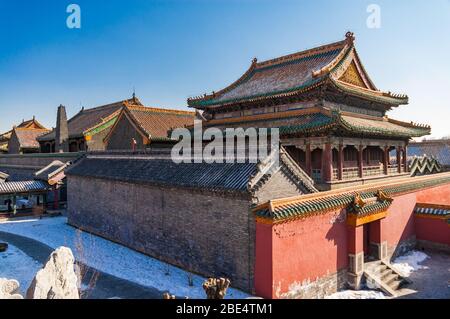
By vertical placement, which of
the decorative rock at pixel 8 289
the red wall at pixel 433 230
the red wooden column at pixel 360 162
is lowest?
the red wall at pixel 433 230

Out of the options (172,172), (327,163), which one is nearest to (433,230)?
→ (327,163)

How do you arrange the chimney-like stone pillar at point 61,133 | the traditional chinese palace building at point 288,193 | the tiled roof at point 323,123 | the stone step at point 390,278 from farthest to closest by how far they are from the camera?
the chimney-like stone pillar at point 61,133
the tiled roof at point 323,123
the stone step at point 390,278
the traditional chinese palace building at point 288,193

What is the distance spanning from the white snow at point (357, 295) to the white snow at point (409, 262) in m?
2.96

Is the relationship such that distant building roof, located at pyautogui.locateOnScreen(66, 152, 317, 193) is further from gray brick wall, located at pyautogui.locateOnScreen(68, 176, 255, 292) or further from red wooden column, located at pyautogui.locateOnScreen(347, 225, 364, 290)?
red wooden column, located at pyautogui.locateOnScreen(347, 225, 364, 290)

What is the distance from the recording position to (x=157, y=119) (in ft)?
82.9

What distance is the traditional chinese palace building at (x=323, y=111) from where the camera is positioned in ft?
50.4

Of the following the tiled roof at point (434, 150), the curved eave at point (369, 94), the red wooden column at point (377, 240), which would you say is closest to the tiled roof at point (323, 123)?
the curved eave at point (369, 94)

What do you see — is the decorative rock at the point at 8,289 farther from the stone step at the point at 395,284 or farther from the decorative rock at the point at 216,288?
the stone step at the point at 395,284

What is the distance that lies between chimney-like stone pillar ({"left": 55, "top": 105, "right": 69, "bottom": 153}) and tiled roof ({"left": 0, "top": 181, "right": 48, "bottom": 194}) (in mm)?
8283

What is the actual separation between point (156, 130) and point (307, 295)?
640 inches

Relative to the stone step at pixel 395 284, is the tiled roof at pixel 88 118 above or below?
above

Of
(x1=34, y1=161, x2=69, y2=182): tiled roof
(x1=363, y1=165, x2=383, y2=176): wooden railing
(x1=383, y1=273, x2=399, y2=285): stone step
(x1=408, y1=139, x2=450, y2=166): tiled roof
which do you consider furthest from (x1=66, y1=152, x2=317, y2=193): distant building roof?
(x1=408, y1=139, x2=450, y2=166): tiled roof

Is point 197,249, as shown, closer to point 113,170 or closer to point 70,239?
point 113,170
